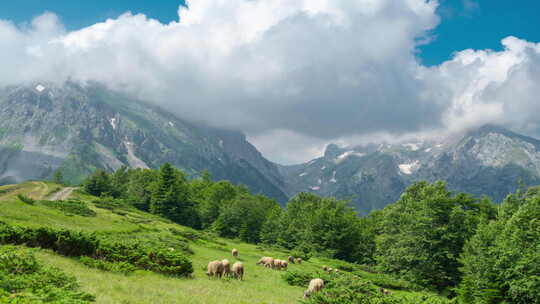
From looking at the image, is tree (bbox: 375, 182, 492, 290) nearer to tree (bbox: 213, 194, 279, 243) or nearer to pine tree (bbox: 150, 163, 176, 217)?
tree (bbox: 213, 194, 279, 243)

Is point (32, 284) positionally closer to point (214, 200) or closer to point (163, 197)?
point (163, 197)

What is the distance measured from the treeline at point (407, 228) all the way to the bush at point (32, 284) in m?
38.9

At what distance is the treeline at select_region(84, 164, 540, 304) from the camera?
39384 millimetres

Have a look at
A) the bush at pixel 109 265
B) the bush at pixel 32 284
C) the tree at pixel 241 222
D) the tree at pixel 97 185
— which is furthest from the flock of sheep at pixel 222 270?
the tree at pixel 97 185

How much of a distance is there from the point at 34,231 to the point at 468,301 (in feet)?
147

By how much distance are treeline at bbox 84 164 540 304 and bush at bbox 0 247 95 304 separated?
3888cm

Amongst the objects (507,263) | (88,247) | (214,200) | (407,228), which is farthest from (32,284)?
(214,200)

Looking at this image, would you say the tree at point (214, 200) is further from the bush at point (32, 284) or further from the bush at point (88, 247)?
the bush at point (32, 284)

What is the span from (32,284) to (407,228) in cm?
5770

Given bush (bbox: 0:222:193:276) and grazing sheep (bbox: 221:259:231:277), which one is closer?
bush (bbox: 0:222:193:276)

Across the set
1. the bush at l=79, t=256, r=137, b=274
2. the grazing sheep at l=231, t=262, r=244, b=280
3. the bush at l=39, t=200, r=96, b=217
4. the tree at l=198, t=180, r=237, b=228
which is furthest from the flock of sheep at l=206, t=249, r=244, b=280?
the tree at l=198, t=180, r=237, b=228

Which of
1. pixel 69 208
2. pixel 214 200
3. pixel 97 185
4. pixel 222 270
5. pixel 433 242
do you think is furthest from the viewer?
pixel 214 200

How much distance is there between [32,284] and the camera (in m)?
14.1

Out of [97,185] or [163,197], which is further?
[97,185]
